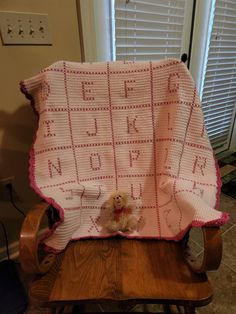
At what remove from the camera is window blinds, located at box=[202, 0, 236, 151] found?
5.33 ft

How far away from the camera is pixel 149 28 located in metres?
1.24

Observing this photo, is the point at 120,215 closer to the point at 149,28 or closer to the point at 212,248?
the point at 212,248

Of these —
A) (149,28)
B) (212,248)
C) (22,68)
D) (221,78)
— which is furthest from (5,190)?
(221,78)

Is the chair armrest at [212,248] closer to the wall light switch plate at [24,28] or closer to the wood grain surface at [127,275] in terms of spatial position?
the wood grain surface at [127,275]

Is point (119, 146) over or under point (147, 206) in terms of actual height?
over

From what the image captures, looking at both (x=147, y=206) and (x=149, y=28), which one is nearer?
(x=147, y=206)

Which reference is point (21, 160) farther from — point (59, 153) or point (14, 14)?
point (14, 14)

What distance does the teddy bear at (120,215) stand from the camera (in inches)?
32.6

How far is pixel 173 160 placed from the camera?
2.64 feet

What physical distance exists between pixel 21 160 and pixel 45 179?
392mm

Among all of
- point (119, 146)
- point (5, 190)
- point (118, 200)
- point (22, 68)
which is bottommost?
point (5, 190)

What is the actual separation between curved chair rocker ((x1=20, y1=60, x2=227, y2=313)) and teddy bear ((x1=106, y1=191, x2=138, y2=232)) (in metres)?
0.05

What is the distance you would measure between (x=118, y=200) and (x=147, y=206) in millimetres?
131

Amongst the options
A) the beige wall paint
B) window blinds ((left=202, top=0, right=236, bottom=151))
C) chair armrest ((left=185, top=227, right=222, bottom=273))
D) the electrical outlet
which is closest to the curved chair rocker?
chair armrest ((left=185, top=227, right=222, bottom=273))
